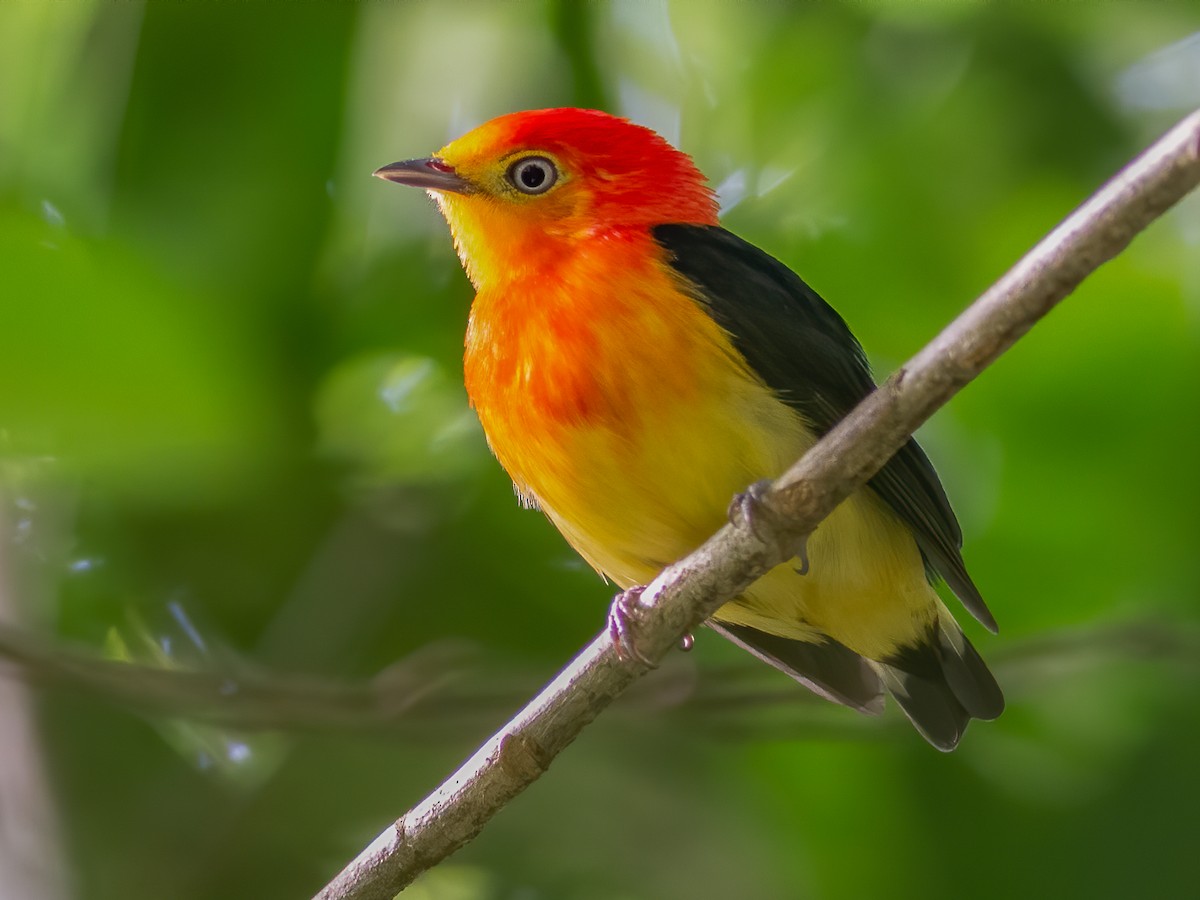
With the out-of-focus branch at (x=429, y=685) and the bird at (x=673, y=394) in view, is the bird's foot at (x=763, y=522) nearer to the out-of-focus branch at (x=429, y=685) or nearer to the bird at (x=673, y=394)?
the bird at (x=673, y=394)

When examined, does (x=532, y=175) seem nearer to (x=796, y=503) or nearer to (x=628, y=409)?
(x=628, y=409)

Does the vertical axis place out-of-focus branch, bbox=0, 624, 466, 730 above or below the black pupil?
below

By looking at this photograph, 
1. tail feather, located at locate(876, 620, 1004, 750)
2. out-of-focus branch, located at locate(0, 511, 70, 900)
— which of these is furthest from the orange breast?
out-of-focus branch, located at locate(0, 511, 70, 900)

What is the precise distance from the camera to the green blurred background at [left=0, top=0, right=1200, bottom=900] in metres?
4.46

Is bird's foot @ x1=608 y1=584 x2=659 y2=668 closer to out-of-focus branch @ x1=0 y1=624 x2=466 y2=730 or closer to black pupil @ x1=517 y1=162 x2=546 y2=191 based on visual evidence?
black pupil @ x1=517 y1=162 x2=546 y2=191

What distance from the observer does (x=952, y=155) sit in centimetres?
479

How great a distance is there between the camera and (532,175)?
169 inches

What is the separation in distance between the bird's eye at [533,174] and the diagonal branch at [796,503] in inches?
62.4

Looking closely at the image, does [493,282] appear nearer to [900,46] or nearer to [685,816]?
[900,46]

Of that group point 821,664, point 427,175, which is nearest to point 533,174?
point 427,175

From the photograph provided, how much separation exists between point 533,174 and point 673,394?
1.13 meters

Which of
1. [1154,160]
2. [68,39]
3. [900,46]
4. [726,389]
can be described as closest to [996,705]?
[726,389]

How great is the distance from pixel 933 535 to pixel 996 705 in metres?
0.82

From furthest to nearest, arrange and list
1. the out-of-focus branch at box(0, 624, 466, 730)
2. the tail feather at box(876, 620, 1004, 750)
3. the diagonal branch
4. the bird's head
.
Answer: the out-of-focus branch at box(0, 624, 466, 730) → the tail feather at box(876, 620, 1004, 750) → the bird's head → the diagonal branch
